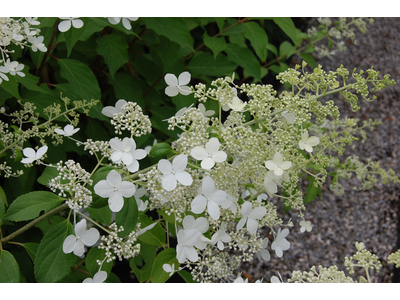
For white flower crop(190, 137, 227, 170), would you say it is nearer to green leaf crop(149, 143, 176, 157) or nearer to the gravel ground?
green leaf crop(149, 143, 176, 157)

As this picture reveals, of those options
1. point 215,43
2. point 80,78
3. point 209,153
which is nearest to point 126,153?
point 209,153

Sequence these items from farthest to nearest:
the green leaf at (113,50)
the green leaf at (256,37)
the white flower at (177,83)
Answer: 1. the green leaf at (256,37)
2. the green leaf at (113,50)
3. the white flower at (177,83)

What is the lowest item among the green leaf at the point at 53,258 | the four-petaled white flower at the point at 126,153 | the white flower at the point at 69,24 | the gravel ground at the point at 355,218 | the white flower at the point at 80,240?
the gravel ground at the point at 355,218

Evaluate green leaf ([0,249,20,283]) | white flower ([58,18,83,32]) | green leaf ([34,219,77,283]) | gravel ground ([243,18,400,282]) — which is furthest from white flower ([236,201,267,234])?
gravel ground ([243,18,400,282])

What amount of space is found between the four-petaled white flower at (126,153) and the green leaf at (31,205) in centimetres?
24

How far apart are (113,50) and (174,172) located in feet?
3.52

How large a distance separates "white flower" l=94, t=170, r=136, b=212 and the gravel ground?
257cm

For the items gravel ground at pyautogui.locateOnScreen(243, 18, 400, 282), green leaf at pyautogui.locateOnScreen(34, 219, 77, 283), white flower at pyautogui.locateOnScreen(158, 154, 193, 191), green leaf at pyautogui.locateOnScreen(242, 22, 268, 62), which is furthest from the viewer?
gravel ground at pyautogui.locateOnScreen(243, 18, 400, 282)

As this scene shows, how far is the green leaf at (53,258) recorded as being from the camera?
93cm

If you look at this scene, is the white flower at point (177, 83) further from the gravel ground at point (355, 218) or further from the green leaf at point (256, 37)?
the gravel ground at point (355, 218)

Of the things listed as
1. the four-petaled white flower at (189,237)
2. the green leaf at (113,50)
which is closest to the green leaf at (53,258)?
the four-petaled white flower at (189,237)

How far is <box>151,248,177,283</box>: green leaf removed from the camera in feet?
3.33

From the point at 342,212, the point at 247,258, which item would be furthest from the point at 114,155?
the point at 342,212

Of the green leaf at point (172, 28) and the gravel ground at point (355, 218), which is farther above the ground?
the green leaf at point (172, 28)
